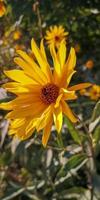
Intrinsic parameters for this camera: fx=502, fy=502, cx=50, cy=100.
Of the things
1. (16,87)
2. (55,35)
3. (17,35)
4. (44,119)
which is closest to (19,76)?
(16,87)

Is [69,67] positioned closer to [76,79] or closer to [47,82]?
[47,82]

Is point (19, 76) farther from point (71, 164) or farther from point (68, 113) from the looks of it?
point (71, 164)

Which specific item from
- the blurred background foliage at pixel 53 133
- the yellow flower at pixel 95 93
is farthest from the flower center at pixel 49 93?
the yellow flower at pixel 95 93

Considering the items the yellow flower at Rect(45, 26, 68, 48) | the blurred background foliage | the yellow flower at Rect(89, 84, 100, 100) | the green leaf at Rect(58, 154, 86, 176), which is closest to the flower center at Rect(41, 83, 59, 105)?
the blurred background foliage

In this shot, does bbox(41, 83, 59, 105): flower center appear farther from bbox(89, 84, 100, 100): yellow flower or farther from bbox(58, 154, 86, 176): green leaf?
bbox(89, 84, 100, 100): yellow flower

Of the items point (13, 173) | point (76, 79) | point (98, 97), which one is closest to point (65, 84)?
point (98, 97)

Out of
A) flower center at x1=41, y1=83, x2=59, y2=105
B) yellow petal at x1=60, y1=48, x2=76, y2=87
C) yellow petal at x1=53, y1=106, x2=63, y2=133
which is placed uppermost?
yellow petal at x1=60, y1=48, x2=76, y2=87

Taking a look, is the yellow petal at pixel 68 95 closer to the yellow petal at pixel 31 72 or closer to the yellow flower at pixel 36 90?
the yellow flower at pixel 36 90
